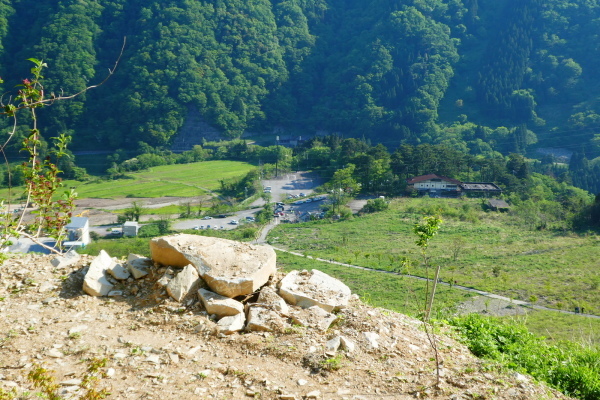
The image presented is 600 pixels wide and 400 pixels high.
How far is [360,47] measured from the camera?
126750mm

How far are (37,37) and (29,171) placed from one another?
126 metres

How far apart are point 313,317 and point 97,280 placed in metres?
3.52

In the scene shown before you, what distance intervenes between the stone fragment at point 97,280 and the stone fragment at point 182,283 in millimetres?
1160

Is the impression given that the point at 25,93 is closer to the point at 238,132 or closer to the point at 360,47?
the point at 238,132

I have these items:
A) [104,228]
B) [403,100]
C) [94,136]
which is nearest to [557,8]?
[403,100]

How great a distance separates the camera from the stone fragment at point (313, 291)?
288 inches

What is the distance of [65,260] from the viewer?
8.29 metres

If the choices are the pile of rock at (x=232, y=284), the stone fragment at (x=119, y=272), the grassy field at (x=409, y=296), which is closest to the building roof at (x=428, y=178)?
the grassy field at (x=409, y=296)

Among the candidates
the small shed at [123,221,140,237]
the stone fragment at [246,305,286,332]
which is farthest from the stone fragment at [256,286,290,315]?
the small shed at [123,221,140,237]

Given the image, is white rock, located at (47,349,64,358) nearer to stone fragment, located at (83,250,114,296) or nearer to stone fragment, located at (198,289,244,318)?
stone fragment, located at (83,250,114,296)

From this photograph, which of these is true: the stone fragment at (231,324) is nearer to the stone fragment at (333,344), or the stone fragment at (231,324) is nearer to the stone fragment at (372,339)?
the stone fragment at (333,344)

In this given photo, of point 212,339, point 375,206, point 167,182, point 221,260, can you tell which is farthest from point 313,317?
point 167,182

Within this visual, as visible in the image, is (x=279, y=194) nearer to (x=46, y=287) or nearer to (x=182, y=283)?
(x=46, y=287)

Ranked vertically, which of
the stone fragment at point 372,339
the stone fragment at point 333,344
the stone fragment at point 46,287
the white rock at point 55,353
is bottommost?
the stone fragment at point 372,339
